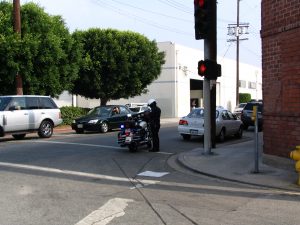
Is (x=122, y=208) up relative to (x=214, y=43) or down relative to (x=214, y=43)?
down

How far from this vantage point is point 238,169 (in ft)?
38.5

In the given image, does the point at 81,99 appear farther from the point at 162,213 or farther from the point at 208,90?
the point at 162,213

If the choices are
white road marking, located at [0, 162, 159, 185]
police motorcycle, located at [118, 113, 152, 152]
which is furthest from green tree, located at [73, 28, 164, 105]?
white road marking, located at [0, 162, 159, 185]

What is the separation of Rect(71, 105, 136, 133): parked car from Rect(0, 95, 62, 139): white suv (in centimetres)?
211

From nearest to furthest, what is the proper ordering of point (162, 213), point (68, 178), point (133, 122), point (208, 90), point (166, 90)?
point (162, 213) < point (68, 178) < point (208, 90) < point (133, 122) < point (166, 90)

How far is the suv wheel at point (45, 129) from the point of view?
20.5 meters

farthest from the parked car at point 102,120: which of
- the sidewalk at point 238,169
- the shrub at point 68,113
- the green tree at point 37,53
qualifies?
the sidewalk at point 238,169

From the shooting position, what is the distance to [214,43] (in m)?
15.2

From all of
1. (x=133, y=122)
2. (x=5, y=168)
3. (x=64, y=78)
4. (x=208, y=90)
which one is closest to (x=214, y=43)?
(x=208, y=90)

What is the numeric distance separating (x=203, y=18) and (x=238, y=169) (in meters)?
4.57

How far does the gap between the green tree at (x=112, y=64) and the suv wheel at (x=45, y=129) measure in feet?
36.4

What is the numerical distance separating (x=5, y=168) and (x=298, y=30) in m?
7.56

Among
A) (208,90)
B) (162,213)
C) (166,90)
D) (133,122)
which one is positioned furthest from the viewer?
(166,90)

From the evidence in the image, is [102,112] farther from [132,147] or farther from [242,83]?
[242,83]
